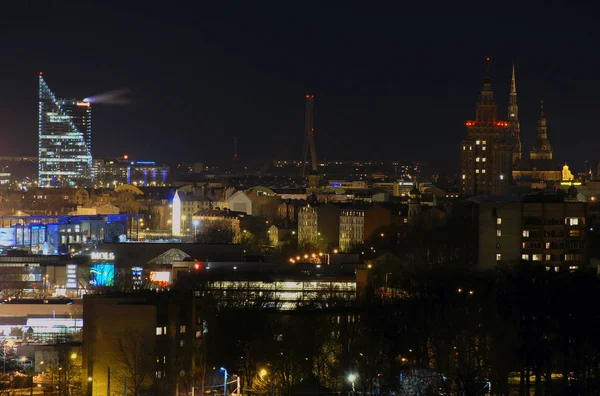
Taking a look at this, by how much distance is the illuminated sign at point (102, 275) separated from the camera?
4078 centimetres

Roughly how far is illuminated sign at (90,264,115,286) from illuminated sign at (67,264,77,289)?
1.47 feet

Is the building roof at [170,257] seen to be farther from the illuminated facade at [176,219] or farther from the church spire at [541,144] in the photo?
the church spire at [541,144]

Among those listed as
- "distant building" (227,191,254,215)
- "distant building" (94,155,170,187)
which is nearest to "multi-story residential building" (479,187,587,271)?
"distant building" (227,191,254,215)

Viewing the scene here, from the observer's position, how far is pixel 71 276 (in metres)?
42.0

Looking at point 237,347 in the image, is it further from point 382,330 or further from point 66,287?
point 66,287

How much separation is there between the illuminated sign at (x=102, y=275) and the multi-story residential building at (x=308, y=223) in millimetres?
17534

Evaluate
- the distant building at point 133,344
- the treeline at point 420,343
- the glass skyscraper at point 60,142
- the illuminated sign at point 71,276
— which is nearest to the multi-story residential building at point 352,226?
the illuminated sign at point 71,276

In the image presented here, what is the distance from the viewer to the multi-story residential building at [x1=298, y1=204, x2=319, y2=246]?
204 feet

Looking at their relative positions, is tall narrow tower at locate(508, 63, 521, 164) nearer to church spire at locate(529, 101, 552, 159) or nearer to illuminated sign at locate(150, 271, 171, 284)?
church spire at locate(529, 101, 552, 159)

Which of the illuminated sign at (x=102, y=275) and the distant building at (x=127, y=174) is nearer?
the illuminated sign at (x=102, y=275)

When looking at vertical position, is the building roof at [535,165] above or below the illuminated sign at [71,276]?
above

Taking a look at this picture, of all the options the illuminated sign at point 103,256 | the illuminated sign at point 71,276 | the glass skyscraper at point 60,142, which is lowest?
the illuminated sign at point 71,276

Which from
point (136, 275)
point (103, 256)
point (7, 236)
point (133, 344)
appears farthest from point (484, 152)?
point (133, 344)

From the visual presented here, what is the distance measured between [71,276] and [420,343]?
53.9 feet
